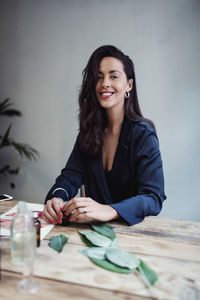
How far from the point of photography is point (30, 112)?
3.14 m

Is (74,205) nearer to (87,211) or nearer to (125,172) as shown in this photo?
(87,211)

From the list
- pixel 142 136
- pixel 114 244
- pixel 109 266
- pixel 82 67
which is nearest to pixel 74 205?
pixel 114 244

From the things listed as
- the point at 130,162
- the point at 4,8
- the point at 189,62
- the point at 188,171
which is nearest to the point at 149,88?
the point at 189,62

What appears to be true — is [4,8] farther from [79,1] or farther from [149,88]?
[149,88]

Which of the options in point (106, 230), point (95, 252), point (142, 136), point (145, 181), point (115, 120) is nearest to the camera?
point (95, 252)

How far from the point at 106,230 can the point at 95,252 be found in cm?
19

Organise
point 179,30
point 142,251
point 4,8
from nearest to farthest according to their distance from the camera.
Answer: point 142,251 < point 179,30 < point 4,8

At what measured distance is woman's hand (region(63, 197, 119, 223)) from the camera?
1077 millimetres

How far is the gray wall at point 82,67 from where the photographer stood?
2.52 meters

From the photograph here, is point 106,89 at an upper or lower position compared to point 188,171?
upper

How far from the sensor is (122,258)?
0.82m

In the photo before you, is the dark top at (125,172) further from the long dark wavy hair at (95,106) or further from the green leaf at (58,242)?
the green leaf at (58,242)

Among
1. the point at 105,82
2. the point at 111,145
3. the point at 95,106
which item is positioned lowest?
the point at 111,145

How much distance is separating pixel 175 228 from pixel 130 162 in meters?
0.50
